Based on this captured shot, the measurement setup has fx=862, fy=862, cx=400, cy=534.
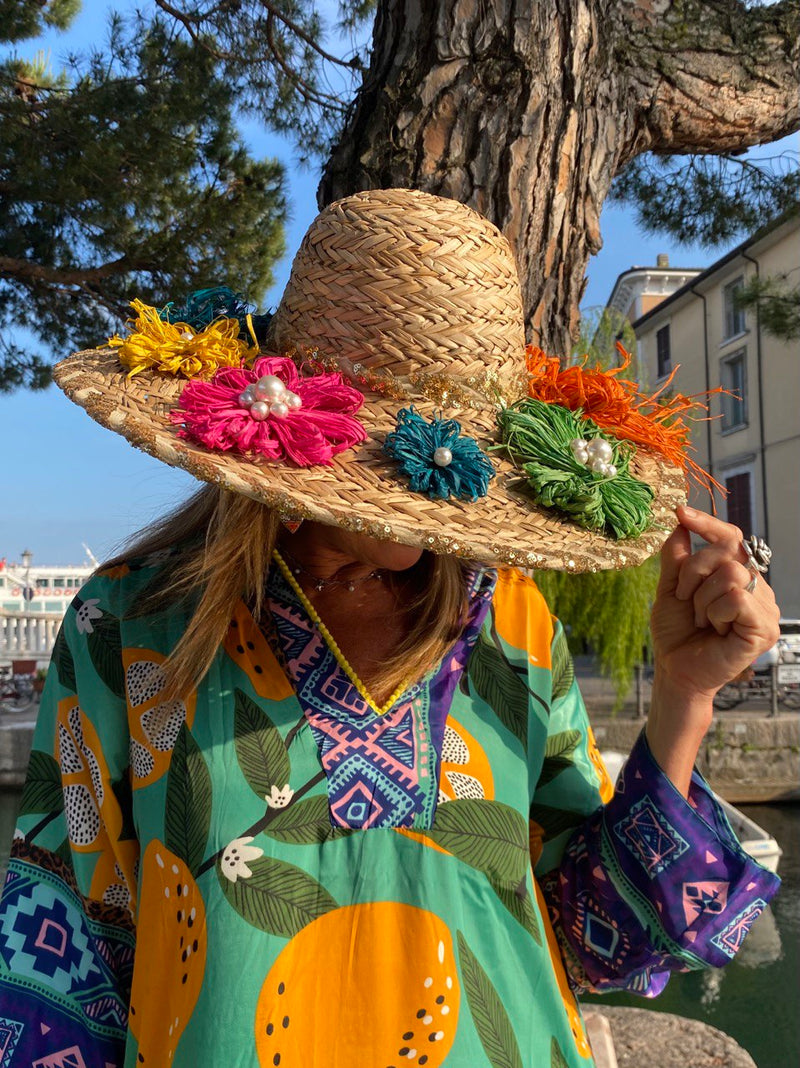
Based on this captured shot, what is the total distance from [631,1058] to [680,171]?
302 centimetres

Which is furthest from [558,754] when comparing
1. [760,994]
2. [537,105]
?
[760,994]

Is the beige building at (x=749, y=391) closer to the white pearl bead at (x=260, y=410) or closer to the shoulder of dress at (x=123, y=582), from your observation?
the shoulder of dress at (x=123, y=582)

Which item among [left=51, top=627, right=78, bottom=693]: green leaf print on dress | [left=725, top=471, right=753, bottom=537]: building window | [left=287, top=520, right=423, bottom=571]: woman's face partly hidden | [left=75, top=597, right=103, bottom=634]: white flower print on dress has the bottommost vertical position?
[left=51, top=627, right=78, bottom=693]: green leaf print on dress

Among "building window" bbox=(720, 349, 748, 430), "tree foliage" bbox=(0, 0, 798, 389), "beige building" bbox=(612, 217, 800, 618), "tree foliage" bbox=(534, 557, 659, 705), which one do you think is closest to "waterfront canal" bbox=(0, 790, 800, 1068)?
"tree foliage" bbox=(534, 557, 659, 705)

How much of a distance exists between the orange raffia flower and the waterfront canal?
6.42 metres

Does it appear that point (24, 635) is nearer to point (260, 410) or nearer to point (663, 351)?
point (260, 410)

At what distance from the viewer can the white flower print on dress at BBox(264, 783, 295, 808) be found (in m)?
0.95

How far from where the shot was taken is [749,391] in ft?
56.9

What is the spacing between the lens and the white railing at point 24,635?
1357 centimetres

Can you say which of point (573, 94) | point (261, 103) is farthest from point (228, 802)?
point (261, 103)

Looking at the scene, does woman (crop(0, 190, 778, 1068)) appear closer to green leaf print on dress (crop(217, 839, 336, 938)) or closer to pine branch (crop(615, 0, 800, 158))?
green leaf print on dress (crop(217, 839, 336, 938))

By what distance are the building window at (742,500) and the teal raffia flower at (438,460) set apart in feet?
57.1

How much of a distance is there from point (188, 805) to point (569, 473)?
0.56 meters

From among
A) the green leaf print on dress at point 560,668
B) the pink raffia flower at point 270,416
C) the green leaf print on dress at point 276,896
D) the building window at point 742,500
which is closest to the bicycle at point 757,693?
the building window at point 742,500
